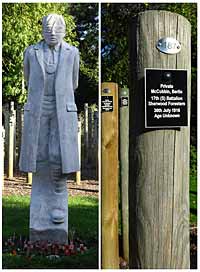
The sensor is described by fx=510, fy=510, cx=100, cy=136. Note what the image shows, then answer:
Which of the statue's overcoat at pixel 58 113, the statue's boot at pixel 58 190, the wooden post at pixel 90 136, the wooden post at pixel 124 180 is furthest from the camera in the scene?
the wooden post at pixel 90 136

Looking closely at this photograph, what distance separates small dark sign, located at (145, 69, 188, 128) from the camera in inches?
110

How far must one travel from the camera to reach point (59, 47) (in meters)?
5.41

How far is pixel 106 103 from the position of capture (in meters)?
4.67

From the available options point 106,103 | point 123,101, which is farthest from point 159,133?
point 123,101

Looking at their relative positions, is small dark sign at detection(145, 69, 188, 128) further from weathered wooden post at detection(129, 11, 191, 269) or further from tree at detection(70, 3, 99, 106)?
tree at detection(70, 3, 99, 106)

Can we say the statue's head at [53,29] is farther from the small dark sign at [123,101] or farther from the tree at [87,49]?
the tree at [87,49]

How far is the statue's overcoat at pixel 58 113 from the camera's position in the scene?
17.3 ft

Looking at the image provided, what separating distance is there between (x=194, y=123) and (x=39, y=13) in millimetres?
5961

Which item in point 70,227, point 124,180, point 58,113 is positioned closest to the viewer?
point 124,180

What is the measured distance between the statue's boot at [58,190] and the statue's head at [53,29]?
1385 millimetres

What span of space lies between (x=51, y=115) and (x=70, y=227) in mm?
1463

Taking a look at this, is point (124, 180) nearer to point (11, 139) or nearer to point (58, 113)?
point (58, 113)

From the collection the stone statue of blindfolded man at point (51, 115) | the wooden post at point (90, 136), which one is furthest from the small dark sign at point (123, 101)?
the wooden post at point (90, 136)

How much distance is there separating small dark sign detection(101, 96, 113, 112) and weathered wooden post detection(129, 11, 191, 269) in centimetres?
176
